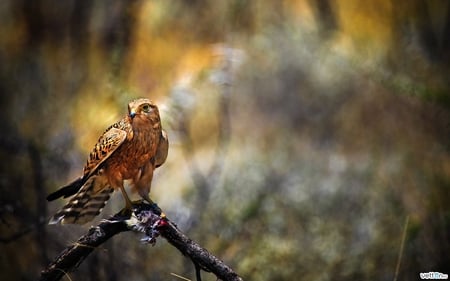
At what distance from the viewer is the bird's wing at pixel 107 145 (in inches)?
83.4

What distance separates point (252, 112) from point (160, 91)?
786 millimetres

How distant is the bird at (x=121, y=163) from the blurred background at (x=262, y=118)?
4.10ft

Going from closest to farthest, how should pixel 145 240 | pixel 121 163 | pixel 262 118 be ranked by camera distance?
1. pixel 145 240
2. pixel 121 163
3. pixel 262 118

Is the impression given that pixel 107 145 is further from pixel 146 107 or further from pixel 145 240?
pixel 145 240

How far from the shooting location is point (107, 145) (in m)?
2.13

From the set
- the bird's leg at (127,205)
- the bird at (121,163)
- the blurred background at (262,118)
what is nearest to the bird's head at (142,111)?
the bird at (121,163)

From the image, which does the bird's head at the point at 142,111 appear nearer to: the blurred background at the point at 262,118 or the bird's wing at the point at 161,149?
the bird's wing at the point at 161,149

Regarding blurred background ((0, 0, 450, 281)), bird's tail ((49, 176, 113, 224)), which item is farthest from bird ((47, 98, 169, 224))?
blurred background ((0, 0, 450, 281))

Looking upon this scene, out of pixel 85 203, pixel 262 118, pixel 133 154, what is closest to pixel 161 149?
pixel 133 154

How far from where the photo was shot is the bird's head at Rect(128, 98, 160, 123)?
2.07m

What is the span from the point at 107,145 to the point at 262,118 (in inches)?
95.9

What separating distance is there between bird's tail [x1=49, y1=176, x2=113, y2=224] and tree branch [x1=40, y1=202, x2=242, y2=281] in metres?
0.11

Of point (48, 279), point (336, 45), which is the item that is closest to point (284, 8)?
point (336, 45)

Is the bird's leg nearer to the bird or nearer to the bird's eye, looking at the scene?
the bird
